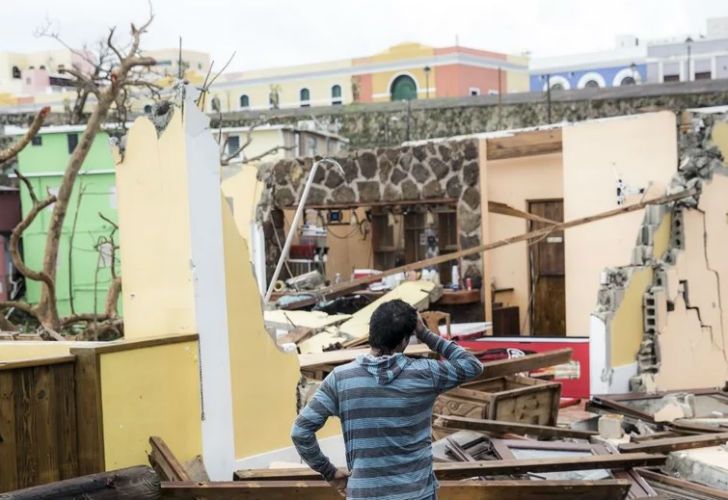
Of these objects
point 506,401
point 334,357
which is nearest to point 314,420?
point 334,357

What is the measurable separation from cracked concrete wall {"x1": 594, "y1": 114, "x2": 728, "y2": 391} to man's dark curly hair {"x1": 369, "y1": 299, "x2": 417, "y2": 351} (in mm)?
7830

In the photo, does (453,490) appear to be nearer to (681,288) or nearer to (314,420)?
(314,420)

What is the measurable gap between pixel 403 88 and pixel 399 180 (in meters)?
22.9

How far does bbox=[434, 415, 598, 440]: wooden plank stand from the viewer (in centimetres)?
798

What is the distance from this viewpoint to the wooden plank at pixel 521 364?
902cm

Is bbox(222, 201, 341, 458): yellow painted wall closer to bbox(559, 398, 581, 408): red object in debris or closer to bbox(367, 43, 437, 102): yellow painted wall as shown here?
bbox(559, 398, 581, 408): red object in debris

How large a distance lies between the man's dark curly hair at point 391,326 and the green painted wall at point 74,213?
23.6 m

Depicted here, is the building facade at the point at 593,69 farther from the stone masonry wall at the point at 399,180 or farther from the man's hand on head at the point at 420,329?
the man's hand on head at the point at 420,329

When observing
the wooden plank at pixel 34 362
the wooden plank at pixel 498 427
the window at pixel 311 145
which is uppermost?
the window at pixel 311 145

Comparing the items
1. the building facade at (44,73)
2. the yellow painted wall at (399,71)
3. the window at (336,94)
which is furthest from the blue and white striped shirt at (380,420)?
the window at (336,94)

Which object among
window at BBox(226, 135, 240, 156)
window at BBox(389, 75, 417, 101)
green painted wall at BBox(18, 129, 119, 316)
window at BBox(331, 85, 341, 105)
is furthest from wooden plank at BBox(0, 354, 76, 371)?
window at BBox(331, 85, 341, 105)

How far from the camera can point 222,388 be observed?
623 cm

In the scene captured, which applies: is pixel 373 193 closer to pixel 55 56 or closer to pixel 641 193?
pixel 641 193

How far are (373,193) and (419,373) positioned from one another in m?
12.8
